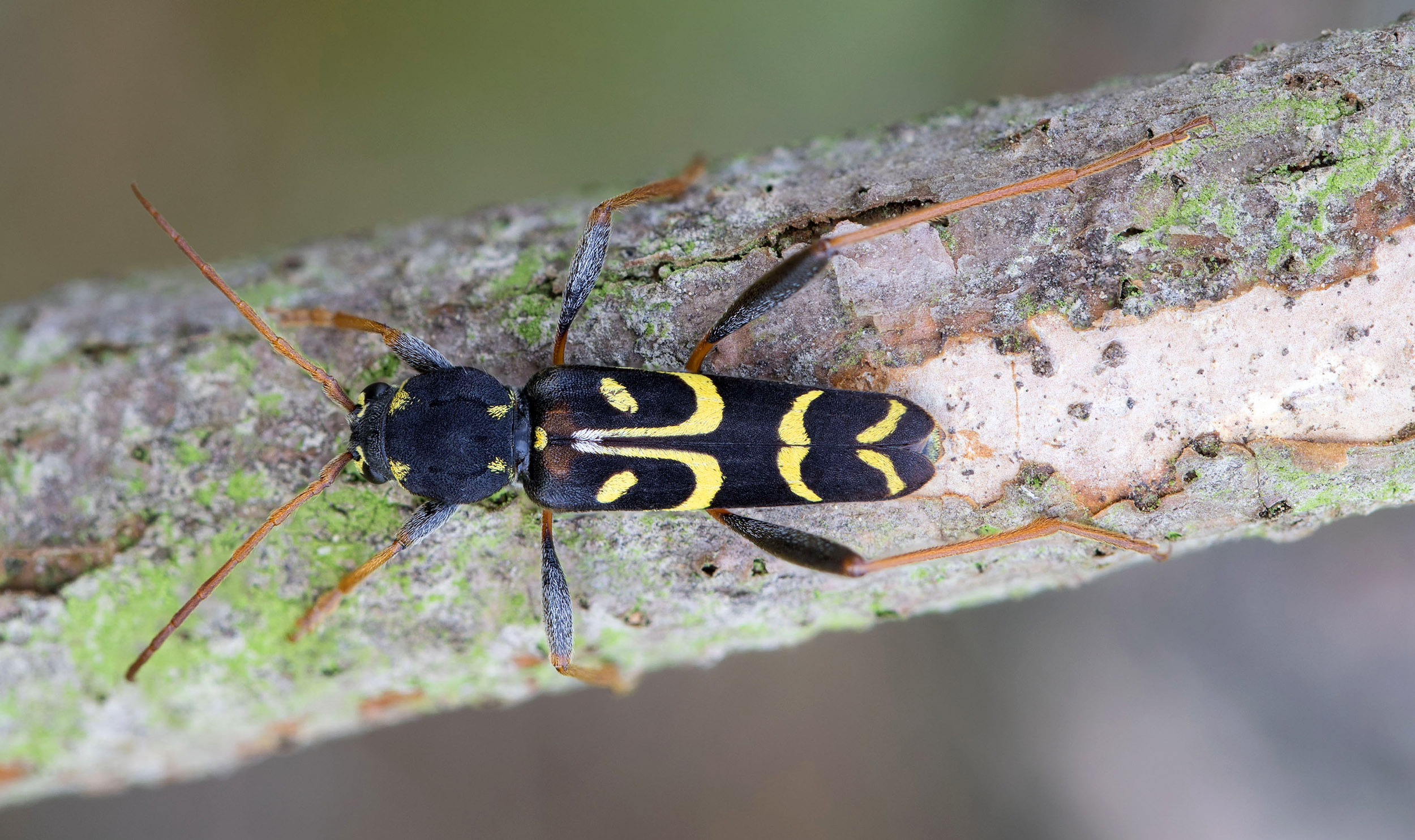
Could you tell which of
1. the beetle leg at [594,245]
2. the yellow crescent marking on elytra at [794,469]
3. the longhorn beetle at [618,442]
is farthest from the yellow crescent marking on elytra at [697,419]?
the beetle leg at [594,245]

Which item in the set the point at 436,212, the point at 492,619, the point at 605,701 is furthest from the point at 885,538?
the point at 436,212

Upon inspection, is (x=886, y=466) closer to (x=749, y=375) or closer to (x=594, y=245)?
(x=749, y=375)

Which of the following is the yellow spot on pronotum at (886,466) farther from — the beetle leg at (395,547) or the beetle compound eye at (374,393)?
the beetle compound eye at (374,393)

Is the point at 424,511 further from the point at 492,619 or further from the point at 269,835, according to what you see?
the point at 269,835

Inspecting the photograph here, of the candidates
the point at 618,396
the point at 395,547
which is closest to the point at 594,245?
the point at 618,396

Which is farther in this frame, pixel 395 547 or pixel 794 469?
pixel 395 547

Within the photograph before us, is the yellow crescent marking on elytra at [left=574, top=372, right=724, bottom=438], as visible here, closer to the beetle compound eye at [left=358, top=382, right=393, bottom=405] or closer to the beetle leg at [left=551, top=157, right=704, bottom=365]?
the beetle leg at [left=551, top=157, right=704, bottom=365]
